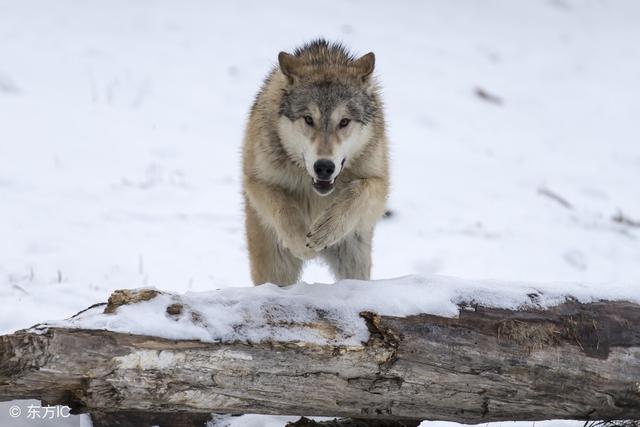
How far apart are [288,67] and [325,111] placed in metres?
0.53

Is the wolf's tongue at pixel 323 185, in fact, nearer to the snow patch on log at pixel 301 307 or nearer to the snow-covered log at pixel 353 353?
the snow patch on log at pixel 301 307

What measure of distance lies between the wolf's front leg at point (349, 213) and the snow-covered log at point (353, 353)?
88cm

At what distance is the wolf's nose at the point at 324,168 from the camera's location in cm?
477

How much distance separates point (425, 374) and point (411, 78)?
1072cm

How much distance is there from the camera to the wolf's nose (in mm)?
4773

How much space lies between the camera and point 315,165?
480 centimetres

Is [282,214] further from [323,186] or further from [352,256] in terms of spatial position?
[352,256]

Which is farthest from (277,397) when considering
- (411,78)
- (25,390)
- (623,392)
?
(411,78)

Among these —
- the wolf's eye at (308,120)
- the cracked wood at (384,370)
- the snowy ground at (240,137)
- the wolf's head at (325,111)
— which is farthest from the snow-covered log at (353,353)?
the wolf's eye at (308,120)

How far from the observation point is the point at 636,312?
3.99 metres

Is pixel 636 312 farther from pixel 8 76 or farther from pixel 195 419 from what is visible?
pixel 8 76

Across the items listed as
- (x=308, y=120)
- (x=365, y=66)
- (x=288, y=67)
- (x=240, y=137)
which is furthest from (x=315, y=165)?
(x=240, y=137)

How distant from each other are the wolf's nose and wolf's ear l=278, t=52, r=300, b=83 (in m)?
0.80

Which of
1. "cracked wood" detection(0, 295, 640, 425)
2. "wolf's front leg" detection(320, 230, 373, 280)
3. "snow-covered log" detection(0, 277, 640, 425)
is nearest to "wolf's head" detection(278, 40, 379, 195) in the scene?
"wolf's front leg" detection(320, 230, 373, 280)
